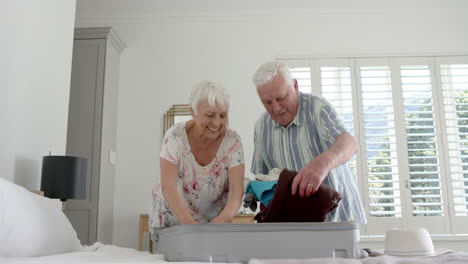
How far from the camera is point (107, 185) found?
382 centimetres

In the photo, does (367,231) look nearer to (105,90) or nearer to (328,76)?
(328,76)

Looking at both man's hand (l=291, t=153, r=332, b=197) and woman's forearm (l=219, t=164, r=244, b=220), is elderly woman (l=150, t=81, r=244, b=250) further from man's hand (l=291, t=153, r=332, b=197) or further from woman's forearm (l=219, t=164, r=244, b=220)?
man's hand (l=291, t=153, r=332, b=197)

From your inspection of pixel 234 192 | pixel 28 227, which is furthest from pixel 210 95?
pixel 28 227

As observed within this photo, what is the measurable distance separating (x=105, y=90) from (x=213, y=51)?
106 centimetres

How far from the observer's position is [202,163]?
5.31ft

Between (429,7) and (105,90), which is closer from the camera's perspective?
(105,90)

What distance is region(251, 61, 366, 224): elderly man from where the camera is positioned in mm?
1700

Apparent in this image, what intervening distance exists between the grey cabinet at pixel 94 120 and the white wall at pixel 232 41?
29cm

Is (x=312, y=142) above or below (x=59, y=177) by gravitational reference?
above

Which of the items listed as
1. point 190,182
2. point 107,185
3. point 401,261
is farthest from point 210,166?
point 107,185

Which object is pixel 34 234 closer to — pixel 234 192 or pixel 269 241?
pixel 234 192

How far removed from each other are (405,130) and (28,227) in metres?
3.35

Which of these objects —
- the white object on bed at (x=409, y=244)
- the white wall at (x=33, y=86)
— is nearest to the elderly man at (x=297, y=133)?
the white object on bed at (x=409, y=244)

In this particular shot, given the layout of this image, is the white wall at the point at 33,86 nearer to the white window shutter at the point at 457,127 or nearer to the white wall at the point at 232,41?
the white wall at the point at 232,41
